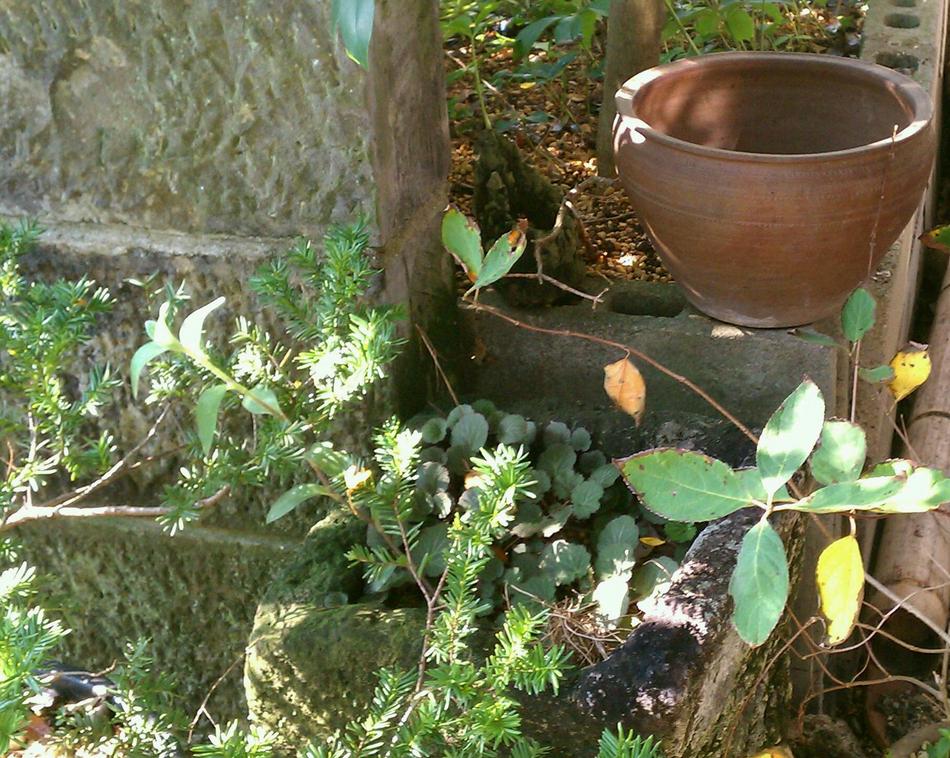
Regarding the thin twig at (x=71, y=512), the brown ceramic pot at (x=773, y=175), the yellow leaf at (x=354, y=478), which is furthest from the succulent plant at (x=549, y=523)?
the brown ceramic pot at (x=773, y=175)

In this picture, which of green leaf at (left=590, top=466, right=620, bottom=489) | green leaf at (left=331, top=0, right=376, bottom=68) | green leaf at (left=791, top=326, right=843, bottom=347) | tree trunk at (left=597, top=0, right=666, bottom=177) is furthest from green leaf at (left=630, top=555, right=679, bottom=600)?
tree trunk at (left=597, top=0, right=666, bottom=177)

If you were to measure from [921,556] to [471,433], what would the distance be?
91 centimetres

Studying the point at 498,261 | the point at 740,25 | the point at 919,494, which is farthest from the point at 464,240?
the point at 740,25

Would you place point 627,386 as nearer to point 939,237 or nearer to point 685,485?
point 685,485

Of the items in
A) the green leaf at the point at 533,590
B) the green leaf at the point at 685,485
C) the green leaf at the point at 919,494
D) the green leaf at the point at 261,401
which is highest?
the green leaf at the point at 261,401

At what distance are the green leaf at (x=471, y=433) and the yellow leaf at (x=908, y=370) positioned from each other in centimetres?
60

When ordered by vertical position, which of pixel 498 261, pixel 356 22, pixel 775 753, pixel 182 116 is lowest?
pixel 775 753

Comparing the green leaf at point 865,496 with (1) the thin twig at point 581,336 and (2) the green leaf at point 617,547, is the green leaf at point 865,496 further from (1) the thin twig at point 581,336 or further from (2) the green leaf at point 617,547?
(1) the thin twig at point 581,336

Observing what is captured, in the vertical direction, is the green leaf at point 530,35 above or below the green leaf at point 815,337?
above

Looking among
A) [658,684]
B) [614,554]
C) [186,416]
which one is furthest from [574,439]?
[186,416]

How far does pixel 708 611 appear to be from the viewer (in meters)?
1.14

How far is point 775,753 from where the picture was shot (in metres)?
1.31

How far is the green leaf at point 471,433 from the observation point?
1.42 m

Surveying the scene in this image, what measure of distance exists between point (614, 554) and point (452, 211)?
45 cm
